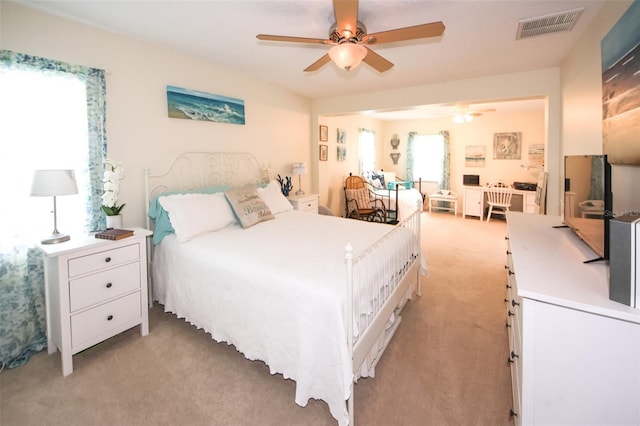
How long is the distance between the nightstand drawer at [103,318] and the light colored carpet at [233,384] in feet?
0.59

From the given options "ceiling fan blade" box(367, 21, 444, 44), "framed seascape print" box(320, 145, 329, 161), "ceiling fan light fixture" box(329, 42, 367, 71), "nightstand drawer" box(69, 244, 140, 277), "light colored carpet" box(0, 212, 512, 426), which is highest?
"ceiling fan blade" box(367, 21, 444, 44)

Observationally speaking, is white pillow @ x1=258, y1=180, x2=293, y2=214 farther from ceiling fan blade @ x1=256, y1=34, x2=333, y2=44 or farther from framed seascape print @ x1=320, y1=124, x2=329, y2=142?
framed seascape print @ x1=320, y1=124, x2=329, y2=142

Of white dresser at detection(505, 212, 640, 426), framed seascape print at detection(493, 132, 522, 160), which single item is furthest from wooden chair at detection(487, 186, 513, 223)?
white dresser at detection(505, 212, 640, 426)

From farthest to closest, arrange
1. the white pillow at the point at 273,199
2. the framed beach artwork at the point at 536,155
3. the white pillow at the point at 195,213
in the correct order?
the framed beach artwork at the point at 536,155 < the white pillow at the point at 273,199 < the white pillow at the point at 195,213

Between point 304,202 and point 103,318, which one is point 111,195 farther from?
point 304,202

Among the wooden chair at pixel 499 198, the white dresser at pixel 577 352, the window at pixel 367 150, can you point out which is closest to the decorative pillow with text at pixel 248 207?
the white dresser at pixel 577 352

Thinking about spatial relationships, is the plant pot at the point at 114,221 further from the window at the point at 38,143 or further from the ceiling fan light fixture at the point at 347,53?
the ceiling fan light fixture at the point at 347,53

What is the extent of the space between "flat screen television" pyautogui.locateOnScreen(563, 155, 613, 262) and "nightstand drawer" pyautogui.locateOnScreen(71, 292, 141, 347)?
2937mm

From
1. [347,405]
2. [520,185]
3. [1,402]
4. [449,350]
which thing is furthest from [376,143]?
[1,402]

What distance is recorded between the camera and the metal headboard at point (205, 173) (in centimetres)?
298

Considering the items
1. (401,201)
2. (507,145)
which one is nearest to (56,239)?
(401,201)

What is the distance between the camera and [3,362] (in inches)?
78.3

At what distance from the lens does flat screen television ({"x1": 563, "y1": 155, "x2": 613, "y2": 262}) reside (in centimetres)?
141

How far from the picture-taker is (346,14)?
175 cm
